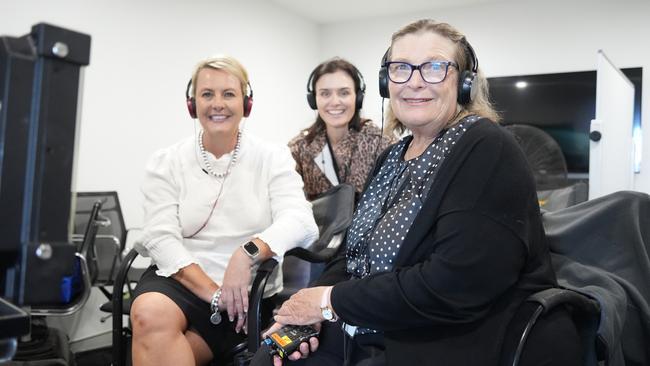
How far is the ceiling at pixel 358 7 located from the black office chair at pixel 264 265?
139 inches

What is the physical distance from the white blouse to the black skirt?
0.08m

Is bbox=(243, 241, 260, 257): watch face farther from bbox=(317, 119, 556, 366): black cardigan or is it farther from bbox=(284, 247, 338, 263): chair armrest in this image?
bbox=(317, 119, 556, 366): black cardigan

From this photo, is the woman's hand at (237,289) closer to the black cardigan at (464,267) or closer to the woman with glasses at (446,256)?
the woman with glasses at (446,256)

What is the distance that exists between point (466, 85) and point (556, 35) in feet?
13.4

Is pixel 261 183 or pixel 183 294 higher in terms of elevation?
pixel 261 183

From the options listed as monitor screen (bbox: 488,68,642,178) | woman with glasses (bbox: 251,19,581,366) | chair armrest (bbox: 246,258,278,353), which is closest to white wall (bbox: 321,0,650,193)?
monitor screen (bbox: 488,68,642,178)

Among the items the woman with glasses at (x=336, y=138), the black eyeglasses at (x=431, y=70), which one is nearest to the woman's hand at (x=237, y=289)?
the black eyeglasses at (x=431, y=70)

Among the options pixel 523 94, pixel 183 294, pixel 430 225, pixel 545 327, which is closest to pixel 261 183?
pixel 183 294

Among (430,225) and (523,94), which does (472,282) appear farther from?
(523,94)

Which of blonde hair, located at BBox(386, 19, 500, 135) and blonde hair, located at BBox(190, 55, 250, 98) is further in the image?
blonde hair, located at BBox(190, 55, 250, 98)

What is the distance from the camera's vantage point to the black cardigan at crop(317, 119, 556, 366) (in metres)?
1.03

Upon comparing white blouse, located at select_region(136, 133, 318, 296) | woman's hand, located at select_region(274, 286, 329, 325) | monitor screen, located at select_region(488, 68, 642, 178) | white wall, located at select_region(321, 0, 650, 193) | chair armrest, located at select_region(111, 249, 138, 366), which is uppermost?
white wall, located at select_region(321, 0, 650, 193)

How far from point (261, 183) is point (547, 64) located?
3.92m

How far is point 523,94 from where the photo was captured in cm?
486
